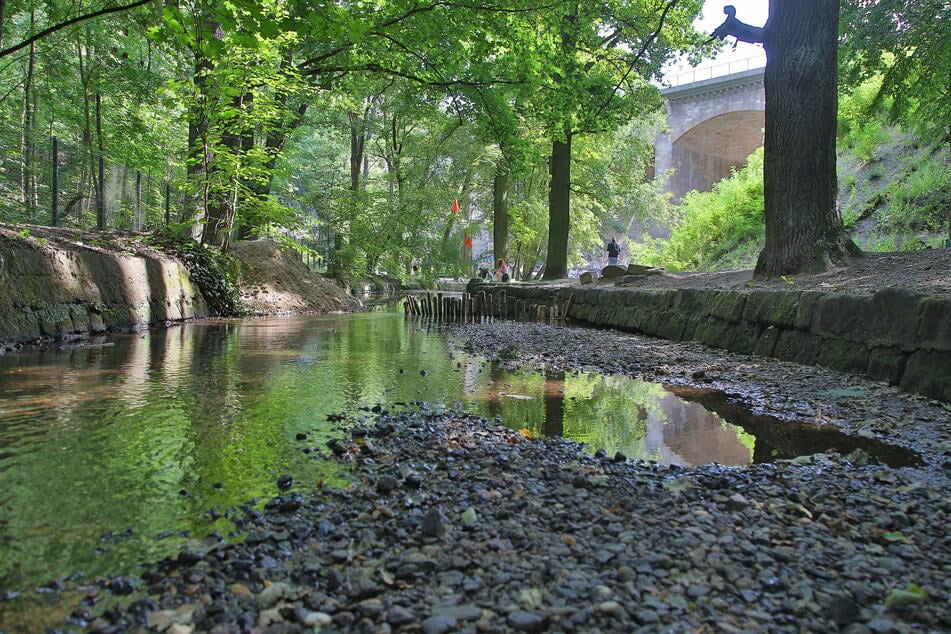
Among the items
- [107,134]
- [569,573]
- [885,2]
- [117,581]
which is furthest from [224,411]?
[107,134]

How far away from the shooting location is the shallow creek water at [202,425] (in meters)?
1.70

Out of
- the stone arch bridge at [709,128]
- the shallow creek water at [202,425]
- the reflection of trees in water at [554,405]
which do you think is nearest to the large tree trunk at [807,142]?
the shallow creek water at [202,425]

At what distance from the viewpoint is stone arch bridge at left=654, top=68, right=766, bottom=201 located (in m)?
30.7

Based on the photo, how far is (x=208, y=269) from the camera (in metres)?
9.97

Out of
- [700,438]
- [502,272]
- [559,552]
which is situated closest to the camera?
[559,552]

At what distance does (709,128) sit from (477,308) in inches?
1111

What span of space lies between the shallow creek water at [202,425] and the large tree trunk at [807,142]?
315 cm

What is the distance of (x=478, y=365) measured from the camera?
5.25 meters

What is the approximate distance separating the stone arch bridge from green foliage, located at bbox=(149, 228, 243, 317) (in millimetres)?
24070

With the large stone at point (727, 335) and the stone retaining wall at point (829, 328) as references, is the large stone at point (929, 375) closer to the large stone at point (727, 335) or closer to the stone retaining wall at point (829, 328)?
the stone retaining wall at point (829, 328)

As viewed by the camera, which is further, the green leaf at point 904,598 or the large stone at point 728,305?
the large stone at point 728,305

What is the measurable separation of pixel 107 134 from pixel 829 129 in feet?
50.7

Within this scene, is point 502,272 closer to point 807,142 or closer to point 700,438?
point 807,142

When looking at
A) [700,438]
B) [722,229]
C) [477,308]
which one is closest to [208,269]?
[477,308]
